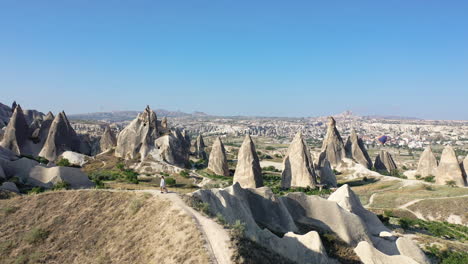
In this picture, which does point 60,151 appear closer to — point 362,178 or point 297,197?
point 297,197

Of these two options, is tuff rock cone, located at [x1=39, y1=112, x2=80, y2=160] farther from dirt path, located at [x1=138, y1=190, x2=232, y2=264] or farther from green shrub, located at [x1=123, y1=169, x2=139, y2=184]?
dirt path, located at [x1=138, y1=190, x2=232, y2=264]

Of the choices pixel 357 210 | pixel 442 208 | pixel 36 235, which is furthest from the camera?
pixel 442 208

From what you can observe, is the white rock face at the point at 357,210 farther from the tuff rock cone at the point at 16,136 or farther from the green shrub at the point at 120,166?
the tuff rock cone at the point at 16,136

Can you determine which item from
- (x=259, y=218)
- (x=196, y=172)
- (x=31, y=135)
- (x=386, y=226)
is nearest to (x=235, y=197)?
(x=259, y=218)

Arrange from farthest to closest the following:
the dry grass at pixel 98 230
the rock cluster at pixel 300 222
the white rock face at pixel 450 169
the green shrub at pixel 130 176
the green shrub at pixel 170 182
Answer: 1. the white rock face at pixel 450 169
2. the green shrub at pixel 170 182
3. the green shrub at pixel 130 176
4. the rock cluster at pixel 300 222
5. the dry grass at pixel 98 230

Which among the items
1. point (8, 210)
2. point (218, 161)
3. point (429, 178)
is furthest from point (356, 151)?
point (8, 210)

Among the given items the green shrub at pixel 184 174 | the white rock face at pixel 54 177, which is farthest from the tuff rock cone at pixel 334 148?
the white rock face at pixel 54 177

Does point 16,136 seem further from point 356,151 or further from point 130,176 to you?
point 356,151
